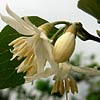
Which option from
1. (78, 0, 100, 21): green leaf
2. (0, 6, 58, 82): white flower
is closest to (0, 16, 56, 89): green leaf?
(78, 0, 100, 21): green leaf

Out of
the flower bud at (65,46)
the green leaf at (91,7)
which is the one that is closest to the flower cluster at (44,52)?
the flower bud at (65,46)

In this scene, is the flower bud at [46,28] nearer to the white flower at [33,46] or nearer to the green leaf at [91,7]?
the white flower at [33,46]

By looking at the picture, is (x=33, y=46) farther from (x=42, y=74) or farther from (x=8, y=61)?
(x=8, y=61)

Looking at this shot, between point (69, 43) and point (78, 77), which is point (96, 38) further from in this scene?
point (78, 77)

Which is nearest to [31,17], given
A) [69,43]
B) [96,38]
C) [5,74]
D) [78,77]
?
[5,74]

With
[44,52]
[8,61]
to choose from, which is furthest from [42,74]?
[8,61]

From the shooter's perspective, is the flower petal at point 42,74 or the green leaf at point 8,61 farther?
the green leaf at point 8,61
